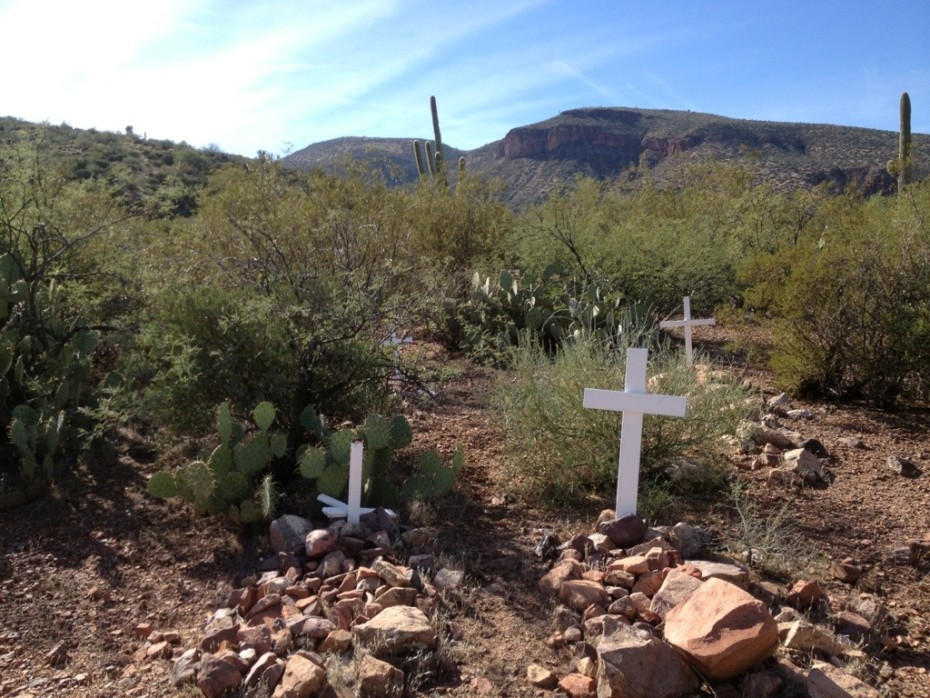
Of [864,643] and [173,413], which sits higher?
[173,413]

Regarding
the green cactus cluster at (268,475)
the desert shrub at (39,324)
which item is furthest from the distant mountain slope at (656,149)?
the green cactus cluster at (268,475)

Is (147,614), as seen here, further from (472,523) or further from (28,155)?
(28,155)

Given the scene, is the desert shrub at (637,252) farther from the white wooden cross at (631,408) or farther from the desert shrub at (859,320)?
the white wooden cross at (631,408)

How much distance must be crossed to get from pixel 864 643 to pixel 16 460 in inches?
228

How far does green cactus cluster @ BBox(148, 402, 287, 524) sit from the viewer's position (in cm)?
514

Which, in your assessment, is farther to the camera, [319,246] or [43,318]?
[319,246]

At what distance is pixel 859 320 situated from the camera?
8.30 m

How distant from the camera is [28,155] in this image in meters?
8.15

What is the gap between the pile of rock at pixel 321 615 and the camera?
11.4 feet

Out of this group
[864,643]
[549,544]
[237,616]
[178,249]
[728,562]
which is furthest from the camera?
[178,249]

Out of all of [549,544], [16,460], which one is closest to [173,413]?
[16,460]

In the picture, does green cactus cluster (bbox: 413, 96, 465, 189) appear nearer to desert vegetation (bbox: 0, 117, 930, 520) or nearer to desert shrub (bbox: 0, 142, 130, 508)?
desert vegetation (bbox: 0, 117, 930, 520)

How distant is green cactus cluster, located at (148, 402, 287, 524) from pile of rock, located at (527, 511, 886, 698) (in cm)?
194

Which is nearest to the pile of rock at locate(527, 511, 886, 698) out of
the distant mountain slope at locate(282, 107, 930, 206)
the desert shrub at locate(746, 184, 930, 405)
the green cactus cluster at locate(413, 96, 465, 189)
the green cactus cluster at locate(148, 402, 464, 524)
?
the green cactus cluster at locate(148, 402, 464, 524)
